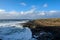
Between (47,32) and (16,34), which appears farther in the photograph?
(16,34)

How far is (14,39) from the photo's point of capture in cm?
2148

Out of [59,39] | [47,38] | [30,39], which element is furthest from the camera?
[30,39]

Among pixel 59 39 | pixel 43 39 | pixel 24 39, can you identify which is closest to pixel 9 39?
pixel 24 39

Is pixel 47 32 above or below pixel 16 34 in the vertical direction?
above

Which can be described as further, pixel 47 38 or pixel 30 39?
pixel 30 39

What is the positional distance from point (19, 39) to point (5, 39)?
2065mm

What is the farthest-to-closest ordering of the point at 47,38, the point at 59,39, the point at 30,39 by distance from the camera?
1. the point at 30,39
2. the point at 47,38
3. the point at 59,39

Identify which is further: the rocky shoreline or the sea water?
the sea water

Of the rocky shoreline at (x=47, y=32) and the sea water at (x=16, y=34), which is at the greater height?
the rocky shoreline at (x=47, y=32)

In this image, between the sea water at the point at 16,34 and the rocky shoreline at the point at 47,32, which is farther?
the sea water at the point at 16,34

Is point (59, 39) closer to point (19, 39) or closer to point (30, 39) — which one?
point (30, 39)

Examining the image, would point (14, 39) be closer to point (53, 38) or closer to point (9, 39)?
point (9, 39)

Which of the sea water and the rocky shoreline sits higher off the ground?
the rocky shoreline

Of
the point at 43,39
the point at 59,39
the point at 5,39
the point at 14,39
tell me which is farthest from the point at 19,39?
the point at 59,39
